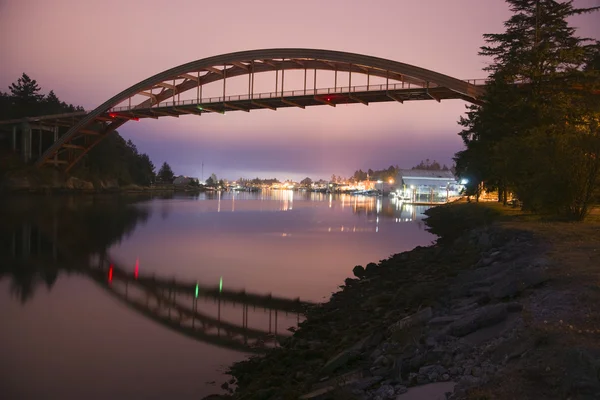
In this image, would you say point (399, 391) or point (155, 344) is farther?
point (155, 344)

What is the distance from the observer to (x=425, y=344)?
247 inches

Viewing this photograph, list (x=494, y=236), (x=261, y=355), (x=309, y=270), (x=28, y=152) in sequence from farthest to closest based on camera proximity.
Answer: (x=28, y=152) → (x=309, y=270) → (x=494, y=236) → (x=261, y=355)

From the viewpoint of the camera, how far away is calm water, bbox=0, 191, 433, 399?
867 centimetres

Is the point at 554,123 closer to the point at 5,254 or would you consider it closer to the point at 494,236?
the point at 494,236

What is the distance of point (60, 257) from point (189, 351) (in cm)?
1428

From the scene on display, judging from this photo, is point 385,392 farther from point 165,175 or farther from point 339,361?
point 165,175

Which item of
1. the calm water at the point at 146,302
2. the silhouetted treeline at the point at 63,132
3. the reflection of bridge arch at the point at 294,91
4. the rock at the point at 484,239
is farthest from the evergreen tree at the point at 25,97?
the rock at the point at 484,239

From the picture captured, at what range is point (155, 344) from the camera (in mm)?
10406

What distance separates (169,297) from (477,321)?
437 inches

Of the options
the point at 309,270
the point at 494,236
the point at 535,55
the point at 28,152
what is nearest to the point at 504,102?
the point at 535,55

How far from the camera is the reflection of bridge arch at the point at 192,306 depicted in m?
11.0

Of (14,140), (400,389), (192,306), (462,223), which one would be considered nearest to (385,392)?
(400,389)

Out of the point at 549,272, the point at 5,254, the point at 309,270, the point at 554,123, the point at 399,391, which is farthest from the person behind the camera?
the point at 554,123

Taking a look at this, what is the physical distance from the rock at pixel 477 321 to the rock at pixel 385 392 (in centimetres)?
144
